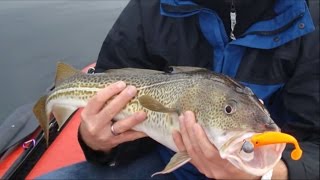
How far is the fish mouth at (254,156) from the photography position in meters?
1.38

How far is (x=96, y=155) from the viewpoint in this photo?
2168mm

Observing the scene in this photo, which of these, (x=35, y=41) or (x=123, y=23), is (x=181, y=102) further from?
(x=35, y=41)

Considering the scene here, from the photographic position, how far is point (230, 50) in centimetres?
197

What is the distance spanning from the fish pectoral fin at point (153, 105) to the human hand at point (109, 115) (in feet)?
0.21

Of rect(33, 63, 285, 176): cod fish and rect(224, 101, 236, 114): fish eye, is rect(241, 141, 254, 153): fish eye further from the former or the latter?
rect(224, 101, 236, 114): fish eye

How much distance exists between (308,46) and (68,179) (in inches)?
50.9

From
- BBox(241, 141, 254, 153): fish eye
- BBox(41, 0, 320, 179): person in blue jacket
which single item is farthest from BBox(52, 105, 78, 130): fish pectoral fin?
BBox(241, 141, 254, 153): fish eye

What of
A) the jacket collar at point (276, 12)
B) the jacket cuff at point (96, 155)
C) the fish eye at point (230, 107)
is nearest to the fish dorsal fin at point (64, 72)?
the jacket cuff at point (96, 155)

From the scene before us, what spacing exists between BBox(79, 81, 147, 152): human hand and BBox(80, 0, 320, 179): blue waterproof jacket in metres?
0.29

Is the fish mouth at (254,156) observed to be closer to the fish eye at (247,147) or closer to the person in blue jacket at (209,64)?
the fish eye at (247,147)

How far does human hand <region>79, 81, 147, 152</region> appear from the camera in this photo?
1749mm

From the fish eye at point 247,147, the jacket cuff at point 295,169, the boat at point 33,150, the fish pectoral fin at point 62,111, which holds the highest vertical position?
the fish eye at point 247,147

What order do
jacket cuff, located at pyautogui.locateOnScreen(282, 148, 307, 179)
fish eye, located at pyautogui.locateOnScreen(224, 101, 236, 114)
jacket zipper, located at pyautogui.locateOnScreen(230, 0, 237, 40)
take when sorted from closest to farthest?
fish eye, located at pyautogui.locateOnScreen(224, 101, 236, 114) < jacket cuff, located at pyautogui.locateOnScreen(282, 148, 307, 179) < jacket zipper, located at pyautogui.locateOnScreen(230, 0, 237, 40)

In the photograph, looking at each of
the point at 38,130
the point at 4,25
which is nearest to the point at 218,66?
the point at 38,130
